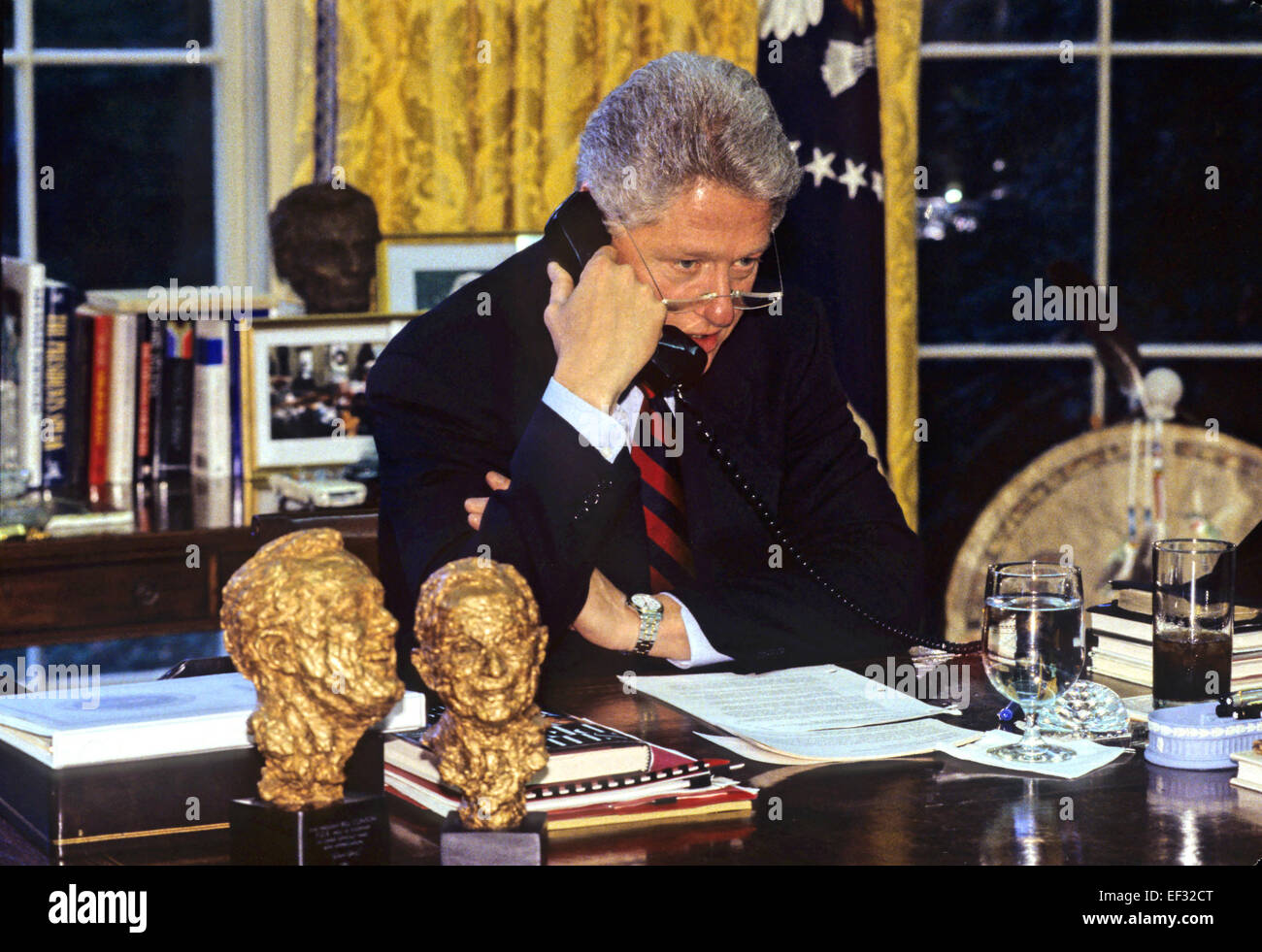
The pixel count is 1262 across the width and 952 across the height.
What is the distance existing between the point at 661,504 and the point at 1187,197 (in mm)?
2142

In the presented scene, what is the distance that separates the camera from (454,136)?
307cm

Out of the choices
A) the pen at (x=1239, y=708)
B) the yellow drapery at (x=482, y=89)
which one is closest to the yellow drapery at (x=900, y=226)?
the yellow drapery at (x=482, y=89)

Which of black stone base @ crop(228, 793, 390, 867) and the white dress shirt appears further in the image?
the white dress shirt

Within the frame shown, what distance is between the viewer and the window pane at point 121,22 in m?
3.22

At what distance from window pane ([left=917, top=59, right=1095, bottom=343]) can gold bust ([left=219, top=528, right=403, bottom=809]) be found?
286cm

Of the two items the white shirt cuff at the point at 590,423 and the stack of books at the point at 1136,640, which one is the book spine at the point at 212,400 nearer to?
the white shirt cuff at the point at 590,423

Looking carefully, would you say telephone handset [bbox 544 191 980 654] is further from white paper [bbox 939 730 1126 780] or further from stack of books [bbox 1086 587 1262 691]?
white paper [bbox 939 730 1126 780]

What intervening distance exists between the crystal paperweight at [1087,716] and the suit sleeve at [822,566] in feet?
1.08

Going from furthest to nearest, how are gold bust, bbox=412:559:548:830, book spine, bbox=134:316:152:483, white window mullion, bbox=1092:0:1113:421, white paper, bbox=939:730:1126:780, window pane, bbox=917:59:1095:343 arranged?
window pane, bbox=917:59:1095:343, white window mullion, bbox=1092:0:1113:421, book spine, bbox=134:316:152:483, white paper, bbox=939:730:1126:780, gold bust, bbox=412:559:548:830

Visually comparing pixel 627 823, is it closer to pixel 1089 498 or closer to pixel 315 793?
pixel 315 793

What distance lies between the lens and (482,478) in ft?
6.61

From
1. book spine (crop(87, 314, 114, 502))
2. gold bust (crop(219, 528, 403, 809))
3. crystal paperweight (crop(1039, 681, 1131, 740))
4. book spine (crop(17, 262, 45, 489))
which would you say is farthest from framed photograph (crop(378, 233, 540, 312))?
gold bust (crop(219, 528, 403, 809))

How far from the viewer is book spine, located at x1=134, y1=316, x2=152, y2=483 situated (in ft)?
9.36
